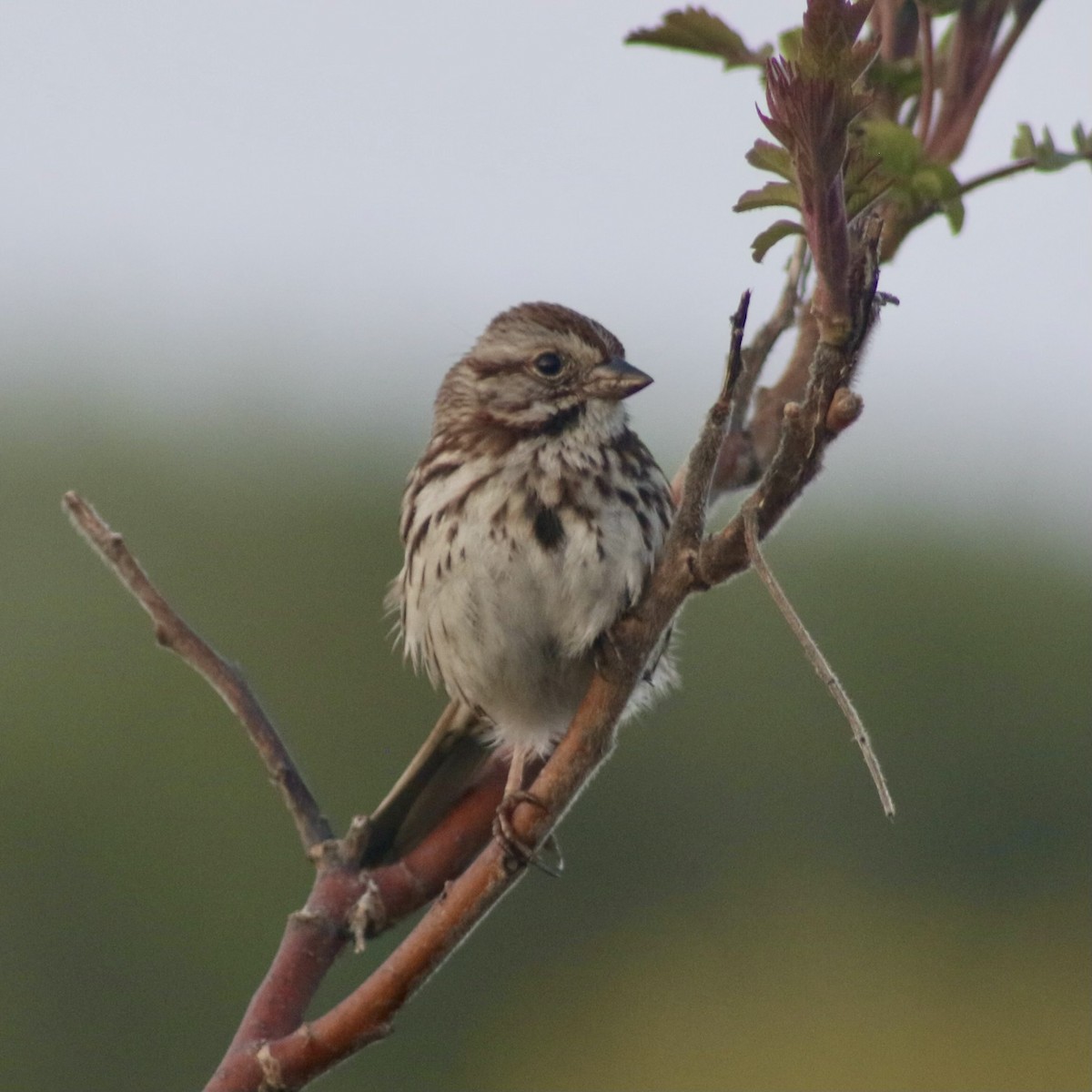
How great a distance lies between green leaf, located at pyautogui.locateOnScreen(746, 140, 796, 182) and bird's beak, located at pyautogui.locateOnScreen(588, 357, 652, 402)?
7.16 ft

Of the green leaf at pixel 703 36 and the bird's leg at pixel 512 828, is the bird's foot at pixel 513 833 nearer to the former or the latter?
the bird's leg at pixel 512 828

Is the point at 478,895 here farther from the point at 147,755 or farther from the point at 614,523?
the point at 147,755

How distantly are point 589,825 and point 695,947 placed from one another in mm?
1978

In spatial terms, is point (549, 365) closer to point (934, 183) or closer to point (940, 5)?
point (940, 5)

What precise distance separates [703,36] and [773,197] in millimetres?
824

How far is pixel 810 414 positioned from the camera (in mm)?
2328

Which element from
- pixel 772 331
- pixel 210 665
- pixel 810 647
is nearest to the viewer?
pixel 810 647

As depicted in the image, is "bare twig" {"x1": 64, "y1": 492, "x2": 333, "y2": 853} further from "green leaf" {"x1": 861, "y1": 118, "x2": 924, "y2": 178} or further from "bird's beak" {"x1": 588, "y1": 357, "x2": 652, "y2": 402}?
"bird's beak" {"x1": 588, "y1": 357, "x2": 652, "y2": 402}

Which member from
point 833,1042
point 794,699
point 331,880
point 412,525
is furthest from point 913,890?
point 331,880

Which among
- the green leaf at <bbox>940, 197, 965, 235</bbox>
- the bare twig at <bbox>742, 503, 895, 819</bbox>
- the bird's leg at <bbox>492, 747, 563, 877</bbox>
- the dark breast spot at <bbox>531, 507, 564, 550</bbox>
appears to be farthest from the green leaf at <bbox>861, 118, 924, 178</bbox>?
the dark breast spot at <bbox>531, 507, 564, 550</bbox>

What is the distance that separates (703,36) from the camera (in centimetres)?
312

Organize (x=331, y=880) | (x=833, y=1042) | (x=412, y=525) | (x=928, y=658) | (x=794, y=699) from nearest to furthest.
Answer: (x=331, y=880), (x=412, y=525), (x=833, y=1042), (x=794, y=699), (x=928, y=658)

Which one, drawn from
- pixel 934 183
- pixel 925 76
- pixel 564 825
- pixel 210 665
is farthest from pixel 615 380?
pixel 564 825

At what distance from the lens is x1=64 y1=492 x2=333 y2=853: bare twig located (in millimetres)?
2752
